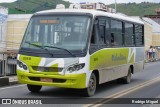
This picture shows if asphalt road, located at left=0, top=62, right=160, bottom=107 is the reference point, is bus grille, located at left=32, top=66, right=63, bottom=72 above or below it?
above

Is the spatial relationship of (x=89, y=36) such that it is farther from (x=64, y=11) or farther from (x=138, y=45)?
(x=138, y=45)

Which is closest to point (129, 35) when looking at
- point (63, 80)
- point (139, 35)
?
point (139, 35)

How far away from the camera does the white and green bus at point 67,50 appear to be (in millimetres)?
10953

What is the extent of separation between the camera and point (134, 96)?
12.2m

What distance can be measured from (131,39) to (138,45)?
1.40 m

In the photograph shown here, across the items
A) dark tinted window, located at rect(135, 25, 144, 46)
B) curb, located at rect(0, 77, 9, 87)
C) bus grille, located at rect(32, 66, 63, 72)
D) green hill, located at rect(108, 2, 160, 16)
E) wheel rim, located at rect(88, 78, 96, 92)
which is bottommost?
curb, located at rect(0, 77, 9, 87)

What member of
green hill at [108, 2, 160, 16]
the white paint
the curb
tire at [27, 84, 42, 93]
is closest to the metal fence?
the curb

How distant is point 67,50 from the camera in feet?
36.3

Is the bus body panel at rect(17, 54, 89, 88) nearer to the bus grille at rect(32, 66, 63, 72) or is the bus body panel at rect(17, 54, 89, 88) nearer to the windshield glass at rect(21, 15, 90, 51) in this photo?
the bus grille at rect(32, 66, 63, 72)

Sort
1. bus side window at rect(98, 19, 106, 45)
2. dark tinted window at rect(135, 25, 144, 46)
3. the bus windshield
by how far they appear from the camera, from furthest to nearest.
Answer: dark tinted window at rect(135, 25, 144, 46)
bus side window at rect(98, 19, 106, 45)
the bus windshield

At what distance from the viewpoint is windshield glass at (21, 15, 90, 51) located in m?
11.3

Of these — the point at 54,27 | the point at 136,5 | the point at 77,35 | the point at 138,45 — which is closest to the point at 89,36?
the point at 77,35

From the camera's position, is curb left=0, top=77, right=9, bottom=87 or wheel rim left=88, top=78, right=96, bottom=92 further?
curb left=0, top=77, right=9, bottom=87

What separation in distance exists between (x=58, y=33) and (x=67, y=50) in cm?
78
